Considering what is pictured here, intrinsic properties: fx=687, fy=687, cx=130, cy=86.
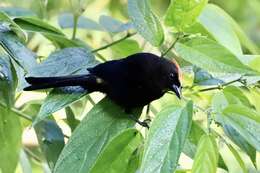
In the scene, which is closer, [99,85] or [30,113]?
[99,85]

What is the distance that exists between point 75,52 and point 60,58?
1.5 inches

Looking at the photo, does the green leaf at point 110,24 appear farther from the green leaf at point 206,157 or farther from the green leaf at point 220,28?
the green leaf at point 206,157

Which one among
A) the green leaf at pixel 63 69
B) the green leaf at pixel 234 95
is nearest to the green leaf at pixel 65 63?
the green leaf at pixel 63 69

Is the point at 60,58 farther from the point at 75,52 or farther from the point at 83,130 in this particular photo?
the point at 83,130

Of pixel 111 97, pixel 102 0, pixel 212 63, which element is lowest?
pixel 102 0

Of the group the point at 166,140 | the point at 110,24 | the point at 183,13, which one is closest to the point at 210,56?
the point at 183,13

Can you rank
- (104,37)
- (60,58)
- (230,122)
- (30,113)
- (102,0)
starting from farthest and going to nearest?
(102,0) < (104,37) < (30,113) < (60,58) < (230,122)

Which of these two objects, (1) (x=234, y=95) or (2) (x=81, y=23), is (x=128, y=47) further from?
(1) (x=234, y=95)

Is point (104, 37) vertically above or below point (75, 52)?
below

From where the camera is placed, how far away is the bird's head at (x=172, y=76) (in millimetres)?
1092

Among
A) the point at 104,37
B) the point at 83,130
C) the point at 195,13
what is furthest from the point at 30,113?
the point at 104,37

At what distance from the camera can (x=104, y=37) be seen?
7.20ft

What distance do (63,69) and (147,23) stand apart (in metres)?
0.16

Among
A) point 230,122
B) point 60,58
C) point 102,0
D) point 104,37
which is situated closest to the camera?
point 230,122
